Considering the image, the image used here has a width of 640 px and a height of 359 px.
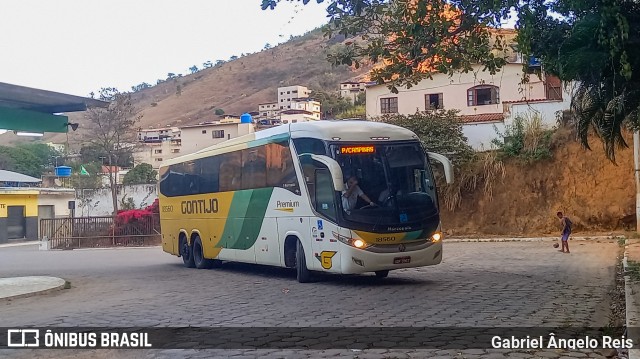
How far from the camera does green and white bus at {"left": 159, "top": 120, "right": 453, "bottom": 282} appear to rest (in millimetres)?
12938

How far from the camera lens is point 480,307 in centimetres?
1002

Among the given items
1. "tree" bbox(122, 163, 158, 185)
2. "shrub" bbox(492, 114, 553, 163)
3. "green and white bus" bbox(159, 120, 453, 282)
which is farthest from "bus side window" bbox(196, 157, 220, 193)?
"tree" bbox(122, 163, 158, 185)

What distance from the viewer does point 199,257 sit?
1955 cm

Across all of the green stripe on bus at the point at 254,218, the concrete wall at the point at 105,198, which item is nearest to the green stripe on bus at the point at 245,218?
the green stripe on bus at the point at 254,218

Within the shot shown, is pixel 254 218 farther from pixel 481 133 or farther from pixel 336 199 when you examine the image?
pixel 481 133

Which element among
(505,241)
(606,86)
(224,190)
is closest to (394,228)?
(606,86)

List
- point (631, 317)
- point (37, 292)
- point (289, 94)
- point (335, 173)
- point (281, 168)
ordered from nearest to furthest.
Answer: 1. point (631, 317)
2. point (335, 173)
3. point (37, 292)
4. point (281, 168)
5. point (289, 94)

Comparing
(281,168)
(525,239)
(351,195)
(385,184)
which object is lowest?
(525,239)

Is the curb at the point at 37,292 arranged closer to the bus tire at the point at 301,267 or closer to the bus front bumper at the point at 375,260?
the bus tire at the point at 301,267

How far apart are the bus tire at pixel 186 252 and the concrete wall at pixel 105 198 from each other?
1104 inches

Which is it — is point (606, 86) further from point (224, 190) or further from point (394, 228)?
point (224, 190)

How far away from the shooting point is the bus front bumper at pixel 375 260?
1278 cm

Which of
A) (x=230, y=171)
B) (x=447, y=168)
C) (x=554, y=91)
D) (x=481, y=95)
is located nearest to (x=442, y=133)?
(x=554, y=91)

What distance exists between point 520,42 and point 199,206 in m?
12.2
